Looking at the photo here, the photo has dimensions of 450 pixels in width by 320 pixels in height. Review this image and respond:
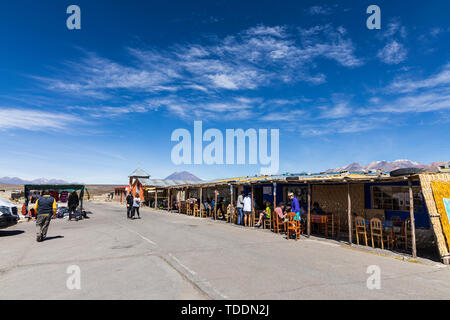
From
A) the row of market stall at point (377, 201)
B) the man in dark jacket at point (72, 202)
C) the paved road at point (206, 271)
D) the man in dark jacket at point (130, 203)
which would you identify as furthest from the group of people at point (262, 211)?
the man in dark jacket at point (72, 202)

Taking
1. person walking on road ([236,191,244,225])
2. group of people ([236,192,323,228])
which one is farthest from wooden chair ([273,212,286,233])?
person walking on road ([236,191,244,225])

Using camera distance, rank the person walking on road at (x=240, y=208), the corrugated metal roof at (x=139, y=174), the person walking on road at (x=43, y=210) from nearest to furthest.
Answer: the person walking on road at (x=43, y=210), the person walking on road at (x=240, y=208), the corrugated metal roof at (x=139, y=174)

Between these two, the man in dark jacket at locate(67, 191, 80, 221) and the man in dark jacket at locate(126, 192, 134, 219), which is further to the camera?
the man in dark jacket at locate(126, 192, 134, 219)

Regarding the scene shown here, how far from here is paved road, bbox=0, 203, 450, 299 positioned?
211 inches

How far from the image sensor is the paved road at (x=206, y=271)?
17.6 ft

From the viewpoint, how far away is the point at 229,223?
18.3m

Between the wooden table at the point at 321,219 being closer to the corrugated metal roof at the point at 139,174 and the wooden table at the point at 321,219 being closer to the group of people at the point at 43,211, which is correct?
the group of people at the point at 43,211

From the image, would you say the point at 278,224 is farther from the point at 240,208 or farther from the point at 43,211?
the point at 43,211

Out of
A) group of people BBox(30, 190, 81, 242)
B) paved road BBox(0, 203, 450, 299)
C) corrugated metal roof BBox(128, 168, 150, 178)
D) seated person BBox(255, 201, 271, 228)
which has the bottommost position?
paved road BBox(0, 203, 450, 299)

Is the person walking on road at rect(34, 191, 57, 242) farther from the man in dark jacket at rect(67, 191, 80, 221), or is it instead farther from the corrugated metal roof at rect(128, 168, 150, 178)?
the corrugated metal roof at rect(128, 168, 150, 178)

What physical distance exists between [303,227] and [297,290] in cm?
867

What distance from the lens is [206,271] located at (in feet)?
22.3
